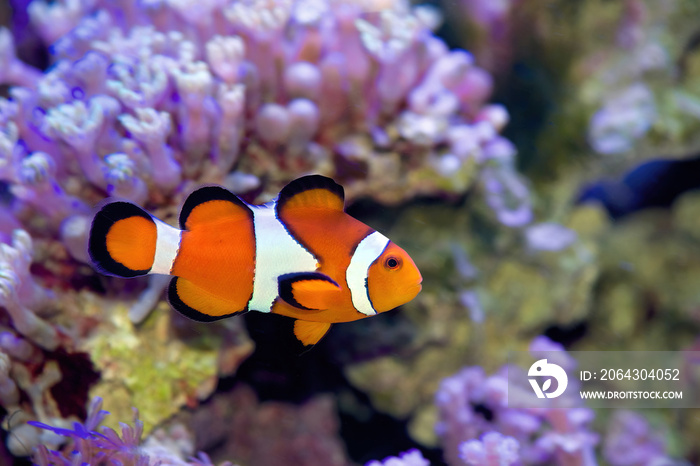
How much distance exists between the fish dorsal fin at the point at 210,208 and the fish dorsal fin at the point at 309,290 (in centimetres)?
21

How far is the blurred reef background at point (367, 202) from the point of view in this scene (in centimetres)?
171

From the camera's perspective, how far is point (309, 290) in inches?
45.8

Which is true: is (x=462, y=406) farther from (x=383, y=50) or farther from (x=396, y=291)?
(x=383, y=50)

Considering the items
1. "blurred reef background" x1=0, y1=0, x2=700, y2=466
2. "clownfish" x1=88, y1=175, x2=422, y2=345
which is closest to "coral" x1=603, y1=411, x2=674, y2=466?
"blurred reef background" x1=0, y1=0, x2=700, y2=466

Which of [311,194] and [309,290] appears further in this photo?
[311,194]

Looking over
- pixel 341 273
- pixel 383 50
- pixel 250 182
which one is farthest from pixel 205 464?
pixel 383 50

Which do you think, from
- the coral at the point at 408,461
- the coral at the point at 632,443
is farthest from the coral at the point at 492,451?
the coral at the point at 632,443

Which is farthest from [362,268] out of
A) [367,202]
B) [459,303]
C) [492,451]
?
[459,303]

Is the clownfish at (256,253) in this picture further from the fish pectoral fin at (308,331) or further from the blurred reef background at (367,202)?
the blurred reef background at (367,202)

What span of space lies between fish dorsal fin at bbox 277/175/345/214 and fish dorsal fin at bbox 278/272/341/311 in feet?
0.62

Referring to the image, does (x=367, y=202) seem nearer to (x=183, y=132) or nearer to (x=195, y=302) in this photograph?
(x=183, y=132)

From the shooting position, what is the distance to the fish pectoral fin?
1304 millimetres

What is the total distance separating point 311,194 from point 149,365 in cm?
95

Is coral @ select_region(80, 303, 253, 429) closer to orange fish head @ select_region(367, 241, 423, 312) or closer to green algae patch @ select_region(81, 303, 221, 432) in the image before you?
green algae patch @ select_region(81, 303, 221, 432)
